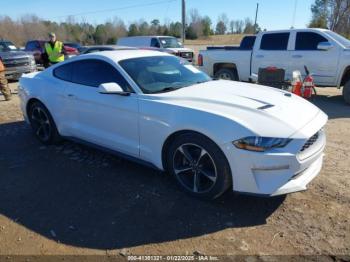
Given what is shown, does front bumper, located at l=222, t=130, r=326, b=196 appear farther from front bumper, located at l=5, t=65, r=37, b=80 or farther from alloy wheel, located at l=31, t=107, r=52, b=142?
front bumper, located at l=5, t=65, r=37, b=80

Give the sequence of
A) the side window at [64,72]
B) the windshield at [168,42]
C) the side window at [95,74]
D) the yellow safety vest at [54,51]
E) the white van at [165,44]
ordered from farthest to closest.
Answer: the windshield at [168,42] → the white van at [165,44] → the yellow safety vest at [54,51] → the side window at [64,72] → the side window at [95,74]

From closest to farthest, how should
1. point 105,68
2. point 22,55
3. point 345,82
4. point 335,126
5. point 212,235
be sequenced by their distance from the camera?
1. point 212,235
2. point 105,68
3. point 335,126
4. point 345,82
5. point 22,55

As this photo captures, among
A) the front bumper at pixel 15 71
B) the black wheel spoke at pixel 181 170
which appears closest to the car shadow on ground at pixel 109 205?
the black wheel spoke at pixel 181 170

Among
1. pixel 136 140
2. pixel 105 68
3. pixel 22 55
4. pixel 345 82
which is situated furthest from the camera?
pixel 22 55

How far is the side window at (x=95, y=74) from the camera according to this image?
4.33 metres

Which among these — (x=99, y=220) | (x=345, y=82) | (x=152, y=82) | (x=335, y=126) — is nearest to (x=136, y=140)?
(x=152, y=82)

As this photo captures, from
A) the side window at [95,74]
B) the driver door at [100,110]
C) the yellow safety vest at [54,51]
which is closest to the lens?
the driver door at [100,110]

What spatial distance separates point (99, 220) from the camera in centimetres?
345

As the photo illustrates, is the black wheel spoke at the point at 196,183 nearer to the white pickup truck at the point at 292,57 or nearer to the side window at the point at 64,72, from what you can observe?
A: the side window at the point at 64,72

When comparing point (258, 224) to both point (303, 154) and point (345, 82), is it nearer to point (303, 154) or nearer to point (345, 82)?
point (303, 154)

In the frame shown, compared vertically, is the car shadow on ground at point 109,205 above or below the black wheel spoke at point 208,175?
below

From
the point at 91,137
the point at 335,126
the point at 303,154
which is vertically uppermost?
the point at 303,154

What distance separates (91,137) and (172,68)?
1.48m

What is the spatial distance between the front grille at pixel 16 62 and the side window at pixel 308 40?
34.0ft
